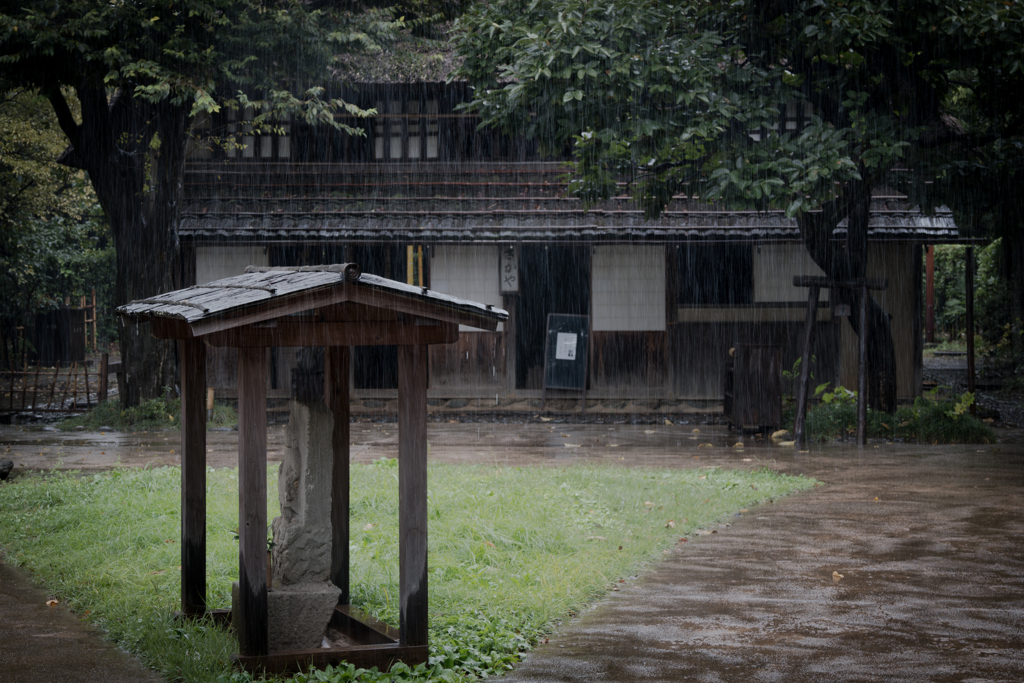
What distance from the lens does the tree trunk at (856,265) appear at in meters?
13.8

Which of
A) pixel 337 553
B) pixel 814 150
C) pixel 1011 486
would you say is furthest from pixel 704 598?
pixel 814 150

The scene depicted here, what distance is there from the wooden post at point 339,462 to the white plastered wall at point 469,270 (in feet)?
40.2

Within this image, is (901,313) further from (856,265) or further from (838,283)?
(838,283)

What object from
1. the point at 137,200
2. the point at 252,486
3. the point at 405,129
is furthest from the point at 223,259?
the point at 252,486

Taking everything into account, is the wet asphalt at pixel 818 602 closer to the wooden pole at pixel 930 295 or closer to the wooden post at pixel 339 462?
the wooden post at pixel 339 462

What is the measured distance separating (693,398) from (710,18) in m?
7.53

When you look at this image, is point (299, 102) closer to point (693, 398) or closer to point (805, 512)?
point (693, 398)

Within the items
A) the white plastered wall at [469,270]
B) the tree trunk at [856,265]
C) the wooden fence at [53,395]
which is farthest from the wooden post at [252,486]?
the wooden fence at [53,395]

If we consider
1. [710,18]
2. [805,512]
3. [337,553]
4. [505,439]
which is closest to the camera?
[337,553]

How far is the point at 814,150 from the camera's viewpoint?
11164mm

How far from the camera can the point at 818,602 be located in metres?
5.95

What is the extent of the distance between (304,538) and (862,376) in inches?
398

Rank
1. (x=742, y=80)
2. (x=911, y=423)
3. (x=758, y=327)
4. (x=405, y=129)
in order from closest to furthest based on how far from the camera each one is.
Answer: (x=742, y=80) → (x=911, y=423) → (x=758, y=327) → (x=405, y=129)

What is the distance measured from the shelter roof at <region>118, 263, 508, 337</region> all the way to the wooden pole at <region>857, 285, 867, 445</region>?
369 inches
